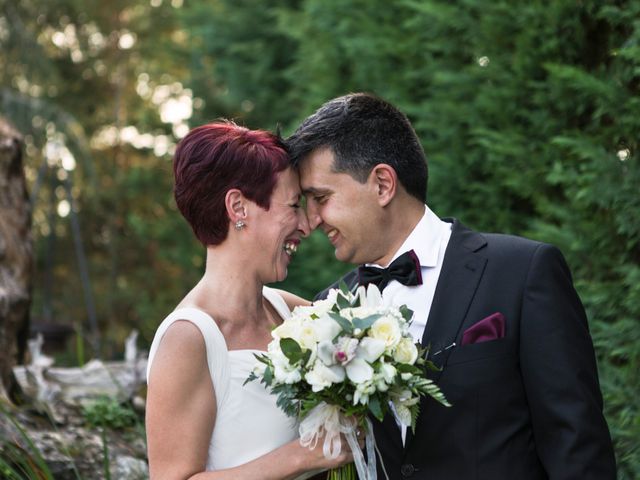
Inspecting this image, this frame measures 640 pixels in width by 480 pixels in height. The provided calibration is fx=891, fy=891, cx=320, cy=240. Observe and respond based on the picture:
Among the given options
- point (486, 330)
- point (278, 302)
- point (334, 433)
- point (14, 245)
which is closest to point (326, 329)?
point (334, 433)

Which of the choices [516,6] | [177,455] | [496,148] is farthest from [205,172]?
[516,6]

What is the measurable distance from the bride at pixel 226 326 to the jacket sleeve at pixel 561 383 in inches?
29.0

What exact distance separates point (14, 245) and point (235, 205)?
118 inches

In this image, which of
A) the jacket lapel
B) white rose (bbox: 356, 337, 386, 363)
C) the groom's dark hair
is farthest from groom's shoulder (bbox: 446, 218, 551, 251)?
white rose (bbox: 356, 337, 386, 363)

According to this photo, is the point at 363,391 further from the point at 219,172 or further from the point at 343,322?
the point at 219,172

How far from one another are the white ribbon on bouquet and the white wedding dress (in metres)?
0.34

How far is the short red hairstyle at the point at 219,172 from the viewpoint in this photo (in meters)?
3.27

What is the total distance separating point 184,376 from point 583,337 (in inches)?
51.9

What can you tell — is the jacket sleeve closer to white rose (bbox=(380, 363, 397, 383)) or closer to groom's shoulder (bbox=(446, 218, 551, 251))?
groom's shoulder (bbox=(446, 218, 551, 251))

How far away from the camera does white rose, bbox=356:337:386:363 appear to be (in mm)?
2617

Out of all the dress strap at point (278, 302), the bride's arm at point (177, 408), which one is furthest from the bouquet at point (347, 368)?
the dress strap at point (278, 302)

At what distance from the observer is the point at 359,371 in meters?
2.60

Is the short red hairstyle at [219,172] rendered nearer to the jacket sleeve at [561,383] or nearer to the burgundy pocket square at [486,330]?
the burgundy pocket square at [486,330]

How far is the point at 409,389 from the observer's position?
2682mm
